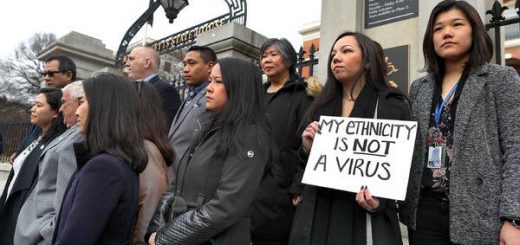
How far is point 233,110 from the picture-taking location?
228cm

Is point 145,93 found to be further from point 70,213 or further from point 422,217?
point 422,217

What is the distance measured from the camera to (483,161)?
1945 millimetres

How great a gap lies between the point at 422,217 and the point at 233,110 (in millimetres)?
1176

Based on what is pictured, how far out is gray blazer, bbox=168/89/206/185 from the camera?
3469 millimetres

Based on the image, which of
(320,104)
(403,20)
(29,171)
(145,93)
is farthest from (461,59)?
(29,171)

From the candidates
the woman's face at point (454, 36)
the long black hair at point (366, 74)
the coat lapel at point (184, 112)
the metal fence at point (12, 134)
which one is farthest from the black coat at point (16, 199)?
the metal fence at point (12, 134)

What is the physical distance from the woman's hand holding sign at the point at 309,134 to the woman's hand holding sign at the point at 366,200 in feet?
1.53

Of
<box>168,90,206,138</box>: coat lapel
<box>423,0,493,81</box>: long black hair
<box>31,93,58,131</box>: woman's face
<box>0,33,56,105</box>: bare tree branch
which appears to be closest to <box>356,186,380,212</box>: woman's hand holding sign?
<box>423,0,493,81</box>: long black hair

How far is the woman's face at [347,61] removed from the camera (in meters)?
2.50

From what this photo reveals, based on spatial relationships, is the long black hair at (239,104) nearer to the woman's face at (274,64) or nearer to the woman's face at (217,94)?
the woman's face at (217,94)

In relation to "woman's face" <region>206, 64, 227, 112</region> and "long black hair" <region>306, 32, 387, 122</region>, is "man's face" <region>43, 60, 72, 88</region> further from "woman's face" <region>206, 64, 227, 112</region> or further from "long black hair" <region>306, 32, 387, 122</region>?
"long black hair" <region>306, 32, 387, 122</region>

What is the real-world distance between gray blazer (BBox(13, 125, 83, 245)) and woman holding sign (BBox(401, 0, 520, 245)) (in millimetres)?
2048

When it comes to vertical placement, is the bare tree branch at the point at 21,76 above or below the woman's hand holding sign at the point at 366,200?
above

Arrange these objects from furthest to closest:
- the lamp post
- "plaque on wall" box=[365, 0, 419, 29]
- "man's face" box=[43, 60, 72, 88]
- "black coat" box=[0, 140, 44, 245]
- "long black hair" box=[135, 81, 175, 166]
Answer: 1. the lamp post
2. "man's face" box=[43, 60, 72, 88]
3. "plaque on wall" box=[365, 0, 419, 29]
4. "black coat" box=[0, 140, 44, 245]
5. "long black hair" box=[135, 81, 175, 166]
